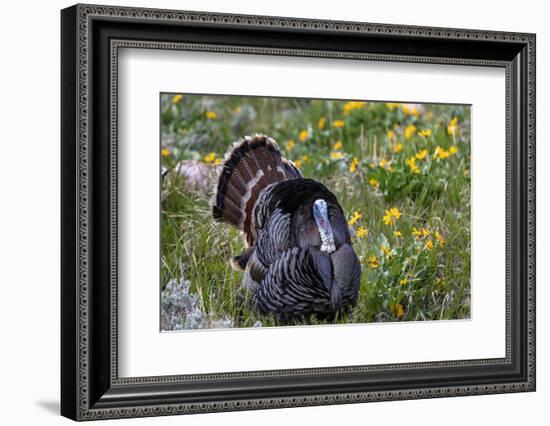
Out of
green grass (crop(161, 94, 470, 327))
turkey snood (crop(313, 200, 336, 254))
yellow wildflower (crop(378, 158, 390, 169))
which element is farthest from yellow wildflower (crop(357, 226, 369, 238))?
yellow wildflower (crop(378, 158, 390, 169))

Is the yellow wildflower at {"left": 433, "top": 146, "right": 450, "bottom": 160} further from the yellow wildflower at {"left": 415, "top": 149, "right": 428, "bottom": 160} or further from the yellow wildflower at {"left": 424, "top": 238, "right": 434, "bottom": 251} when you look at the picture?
the yellow wildflower at {"left": 424, "top": 238, "right": 434, "bottom": 251}

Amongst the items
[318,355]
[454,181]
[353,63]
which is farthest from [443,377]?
[353,63]

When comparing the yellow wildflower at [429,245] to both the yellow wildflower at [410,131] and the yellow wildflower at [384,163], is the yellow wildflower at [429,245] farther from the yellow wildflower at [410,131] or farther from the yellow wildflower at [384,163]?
the yellow wildflower at [410,131]

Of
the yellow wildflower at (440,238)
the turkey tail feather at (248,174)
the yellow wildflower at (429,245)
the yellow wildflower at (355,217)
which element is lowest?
the yellow wildflower at (429,245)

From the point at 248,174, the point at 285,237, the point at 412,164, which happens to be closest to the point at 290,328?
the point at 285,237

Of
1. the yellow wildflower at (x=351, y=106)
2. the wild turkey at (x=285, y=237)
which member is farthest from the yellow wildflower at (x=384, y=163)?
the wild turkey at (x=285, y=237)

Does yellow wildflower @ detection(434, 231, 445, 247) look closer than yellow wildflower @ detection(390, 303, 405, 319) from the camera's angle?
No
